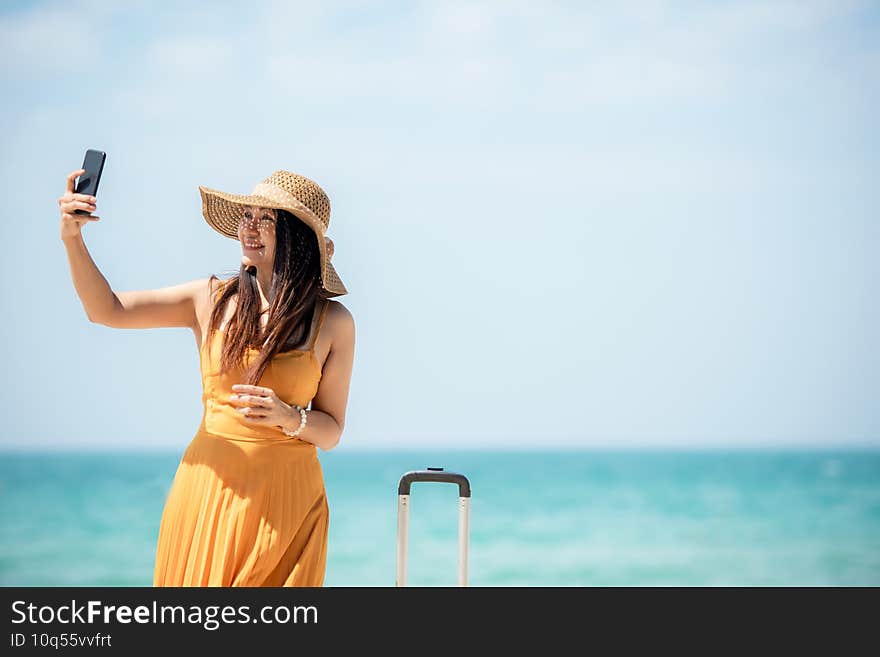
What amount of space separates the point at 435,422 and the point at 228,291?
26.2 m

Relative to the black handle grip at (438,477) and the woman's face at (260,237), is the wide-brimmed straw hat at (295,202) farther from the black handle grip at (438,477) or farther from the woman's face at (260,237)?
the black handle grip at (438,477)

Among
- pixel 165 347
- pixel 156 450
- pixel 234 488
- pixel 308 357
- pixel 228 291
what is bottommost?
pixel 234 488

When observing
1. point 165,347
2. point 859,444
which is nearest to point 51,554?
point 165,347

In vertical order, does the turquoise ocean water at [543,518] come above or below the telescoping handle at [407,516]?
above

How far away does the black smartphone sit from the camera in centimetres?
265

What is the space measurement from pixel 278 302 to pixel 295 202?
0.88ft

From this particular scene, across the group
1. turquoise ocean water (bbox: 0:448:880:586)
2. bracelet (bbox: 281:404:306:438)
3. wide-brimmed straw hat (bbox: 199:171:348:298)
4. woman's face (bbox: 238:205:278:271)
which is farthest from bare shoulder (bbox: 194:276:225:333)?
turquoise ocean water (bbox: 0:448:880:586)

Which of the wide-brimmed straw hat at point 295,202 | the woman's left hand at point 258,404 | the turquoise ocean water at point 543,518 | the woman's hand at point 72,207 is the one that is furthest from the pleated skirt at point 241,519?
the turquoise ocean water at point 543,518

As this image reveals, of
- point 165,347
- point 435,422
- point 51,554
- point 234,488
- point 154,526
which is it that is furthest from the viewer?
point 435,422

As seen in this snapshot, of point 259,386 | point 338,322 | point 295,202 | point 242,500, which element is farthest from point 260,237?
point 242,500

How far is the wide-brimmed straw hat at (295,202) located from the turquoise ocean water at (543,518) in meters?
11.5

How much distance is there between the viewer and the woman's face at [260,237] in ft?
9.48
